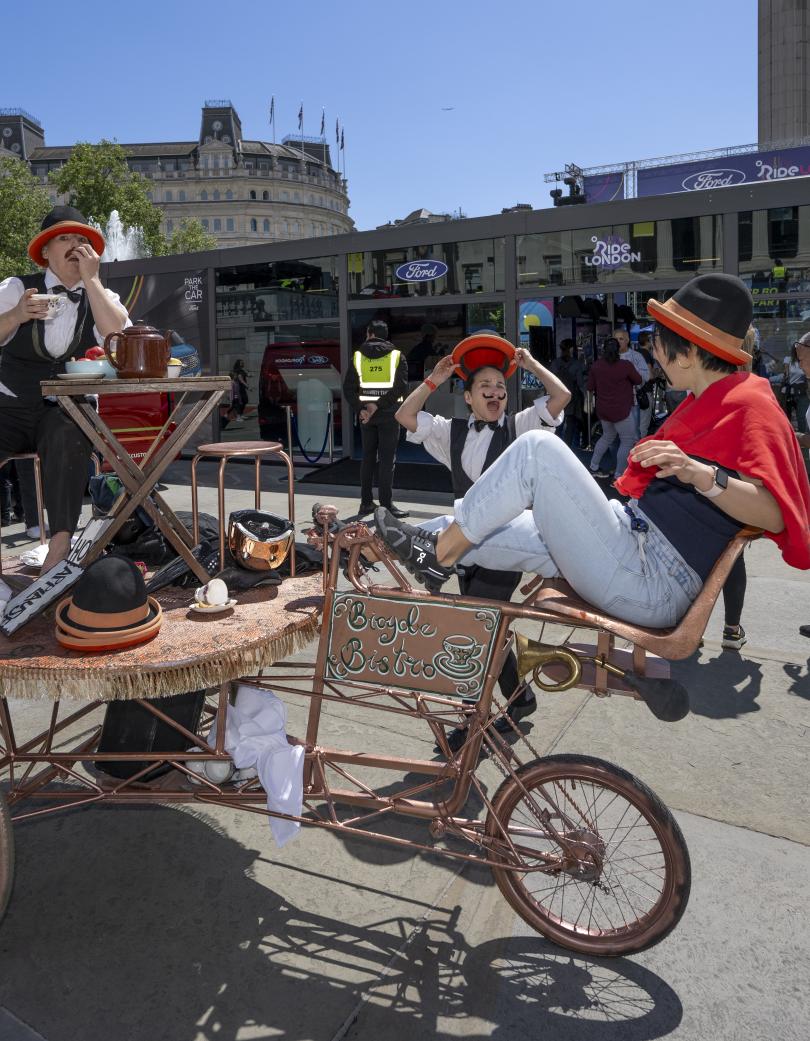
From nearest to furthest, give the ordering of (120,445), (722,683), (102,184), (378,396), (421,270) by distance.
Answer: (120,445) < (722,683) < (378,396) < (421,270) < (102,184)

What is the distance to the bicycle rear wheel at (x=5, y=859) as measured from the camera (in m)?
2.39

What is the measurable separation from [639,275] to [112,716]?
35.4ft

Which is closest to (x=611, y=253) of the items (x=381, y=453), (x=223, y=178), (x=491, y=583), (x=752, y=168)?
(x=381, y=453)

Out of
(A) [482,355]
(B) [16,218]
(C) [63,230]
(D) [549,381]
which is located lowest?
(D) [549,381]

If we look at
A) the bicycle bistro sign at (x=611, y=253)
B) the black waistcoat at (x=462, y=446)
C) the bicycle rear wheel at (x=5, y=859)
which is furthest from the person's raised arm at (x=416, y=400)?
the bicycle bistro sign at (x=611, y=253)

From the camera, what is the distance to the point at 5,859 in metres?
2.40

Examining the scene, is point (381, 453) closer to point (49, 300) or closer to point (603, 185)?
point (49, 300)

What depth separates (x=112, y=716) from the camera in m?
2.78

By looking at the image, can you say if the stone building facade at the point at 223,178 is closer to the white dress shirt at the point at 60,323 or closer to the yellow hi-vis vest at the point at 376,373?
the yellow hi-vis vest at the point at 376,373

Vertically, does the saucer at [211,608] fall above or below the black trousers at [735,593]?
above

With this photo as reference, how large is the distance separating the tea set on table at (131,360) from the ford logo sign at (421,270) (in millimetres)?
10421

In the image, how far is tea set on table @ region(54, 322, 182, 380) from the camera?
304cm

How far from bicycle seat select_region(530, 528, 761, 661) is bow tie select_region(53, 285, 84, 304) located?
2.51 meters

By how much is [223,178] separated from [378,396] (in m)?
129
